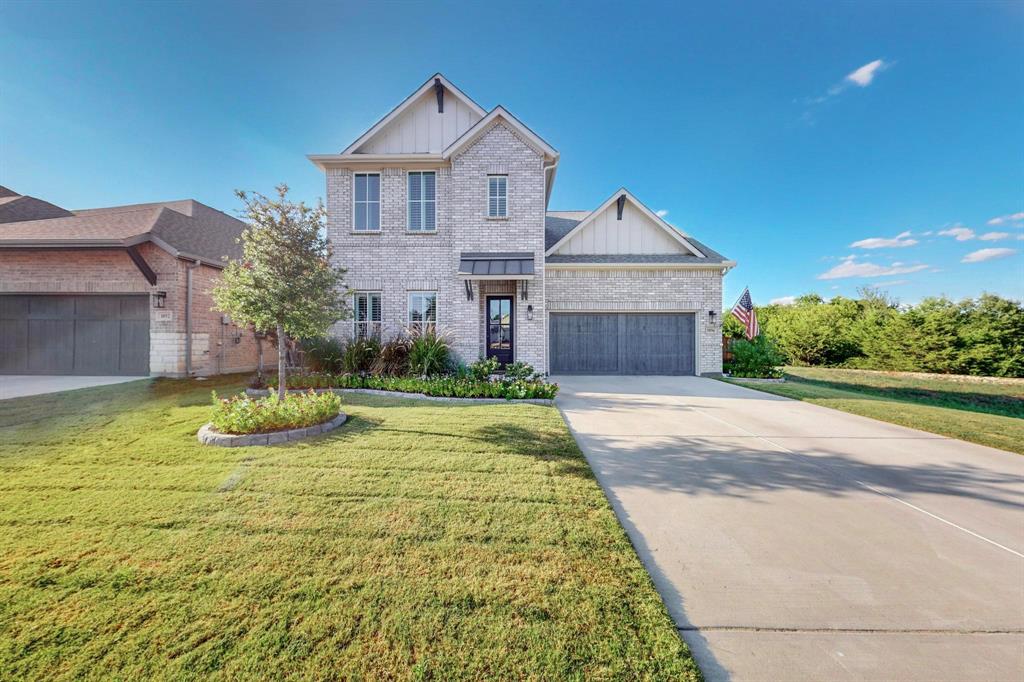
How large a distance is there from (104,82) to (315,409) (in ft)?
44.9

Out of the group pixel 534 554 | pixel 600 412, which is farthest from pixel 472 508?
pixel 600 412

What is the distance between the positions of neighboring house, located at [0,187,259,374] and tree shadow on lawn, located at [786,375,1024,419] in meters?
18.2

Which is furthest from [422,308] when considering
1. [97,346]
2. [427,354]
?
[97,346]

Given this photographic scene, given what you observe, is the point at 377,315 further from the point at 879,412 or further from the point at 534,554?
the point at 879,412

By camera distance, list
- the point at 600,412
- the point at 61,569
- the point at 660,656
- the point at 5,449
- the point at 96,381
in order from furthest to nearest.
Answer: the point at 96,381
the point at 600,412
the point at 5,449
the point at 61,569
the point at 660,656

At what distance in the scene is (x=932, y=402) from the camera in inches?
361

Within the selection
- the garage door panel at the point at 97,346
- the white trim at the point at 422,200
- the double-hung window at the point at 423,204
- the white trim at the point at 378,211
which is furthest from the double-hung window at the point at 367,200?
the garage door panel at the point at 97,346

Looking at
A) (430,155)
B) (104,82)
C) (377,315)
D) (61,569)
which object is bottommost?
(61,569)

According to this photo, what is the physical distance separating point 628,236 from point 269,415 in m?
12.6

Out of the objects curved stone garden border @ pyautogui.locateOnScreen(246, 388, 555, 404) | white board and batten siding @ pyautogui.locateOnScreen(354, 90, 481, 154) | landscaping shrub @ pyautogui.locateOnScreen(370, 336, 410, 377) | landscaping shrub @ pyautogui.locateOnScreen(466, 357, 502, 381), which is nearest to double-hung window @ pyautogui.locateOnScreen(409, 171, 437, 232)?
white board and batten siding @ pyautogui.locateOnScreen(354, 90, 481, 154)

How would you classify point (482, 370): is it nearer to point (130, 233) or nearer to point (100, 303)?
point (130, 233)

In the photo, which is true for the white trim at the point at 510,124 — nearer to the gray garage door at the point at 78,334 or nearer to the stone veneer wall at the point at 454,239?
the stone veneer wall at the point at 454,239

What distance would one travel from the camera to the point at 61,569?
8.25 feet

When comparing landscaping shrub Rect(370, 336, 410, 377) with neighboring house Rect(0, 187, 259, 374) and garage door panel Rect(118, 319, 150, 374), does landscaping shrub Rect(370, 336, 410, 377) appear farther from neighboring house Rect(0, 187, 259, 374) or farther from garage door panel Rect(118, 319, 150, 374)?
garage door panel Rect(118, 319, 150, 374)
